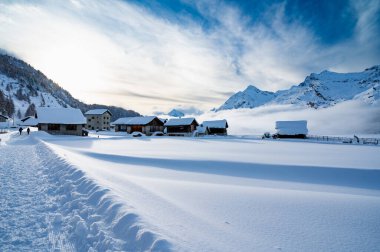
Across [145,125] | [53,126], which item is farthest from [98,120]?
[53,126]

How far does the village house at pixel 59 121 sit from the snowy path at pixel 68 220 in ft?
149

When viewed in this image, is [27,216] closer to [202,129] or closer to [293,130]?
[293,130]

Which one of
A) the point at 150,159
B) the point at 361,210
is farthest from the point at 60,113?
the point at 361,210

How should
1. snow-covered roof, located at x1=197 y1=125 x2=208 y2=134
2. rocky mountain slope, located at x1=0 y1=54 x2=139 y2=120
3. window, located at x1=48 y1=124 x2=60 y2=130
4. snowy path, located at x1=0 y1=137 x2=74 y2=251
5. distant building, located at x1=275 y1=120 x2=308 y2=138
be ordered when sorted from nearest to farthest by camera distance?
snowy path, located at x1=0 y1=137 x2=74 y2=251 → window, located at x1=48 y1=124 x2=60 y2=130 → distant building, located at x1=275 y1=120 x2=308 y2=138 → snow-covered roof, located at x1=197 y1=125 x2=208 y2=134 → rocky mountain slope, located at x1=0 y1=54 x2=139 y2=120

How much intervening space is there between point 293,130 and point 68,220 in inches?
2488

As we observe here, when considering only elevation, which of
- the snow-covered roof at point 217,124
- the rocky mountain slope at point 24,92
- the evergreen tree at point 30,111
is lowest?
the snow-covered roof at point 217,124

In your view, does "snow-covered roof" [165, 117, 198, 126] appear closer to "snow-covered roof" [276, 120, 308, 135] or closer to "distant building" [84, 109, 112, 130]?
"snow-covered roof" [276, 120, 308, 135]

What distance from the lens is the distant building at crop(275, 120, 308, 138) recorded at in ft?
198

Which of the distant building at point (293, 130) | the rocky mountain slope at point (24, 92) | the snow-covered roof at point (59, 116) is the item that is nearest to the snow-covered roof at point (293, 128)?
the distant building at point (293, 130)

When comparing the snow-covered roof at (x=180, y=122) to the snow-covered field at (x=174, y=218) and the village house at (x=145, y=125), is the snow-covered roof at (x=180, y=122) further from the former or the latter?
the snow-covered field at (x=174, y=218)

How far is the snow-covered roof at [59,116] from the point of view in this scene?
47.6m

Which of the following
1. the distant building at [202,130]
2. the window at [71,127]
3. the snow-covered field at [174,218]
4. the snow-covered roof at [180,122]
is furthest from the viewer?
the distant building at [202,130]

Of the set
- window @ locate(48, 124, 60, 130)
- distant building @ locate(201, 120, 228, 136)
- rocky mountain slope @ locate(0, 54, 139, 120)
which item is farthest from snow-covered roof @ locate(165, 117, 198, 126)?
rocky mountain slope @ locate(0, 54, 139, 120)

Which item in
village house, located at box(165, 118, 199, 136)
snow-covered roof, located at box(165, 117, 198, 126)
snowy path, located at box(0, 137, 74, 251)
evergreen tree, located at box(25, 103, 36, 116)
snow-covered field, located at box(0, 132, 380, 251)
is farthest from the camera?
evergreen tree, located at box(25, 103, 36, 116)
